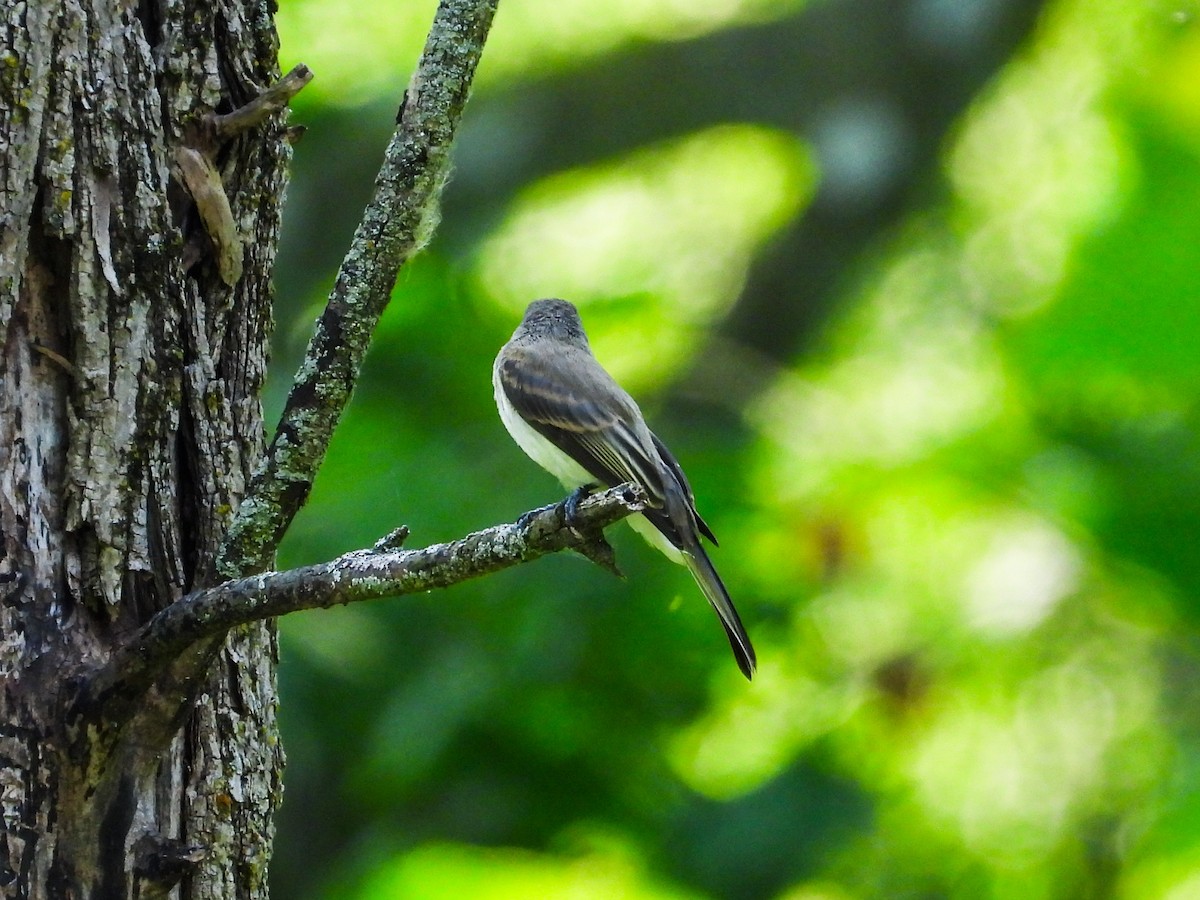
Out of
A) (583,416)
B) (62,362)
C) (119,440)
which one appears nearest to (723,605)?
(583,416)

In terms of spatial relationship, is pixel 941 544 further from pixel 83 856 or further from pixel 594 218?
pixel 83 856

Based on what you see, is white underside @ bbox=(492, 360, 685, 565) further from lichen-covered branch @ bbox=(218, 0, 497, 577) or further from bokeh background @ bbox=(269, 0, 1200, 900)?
lichen-covered branch @ bbox=(218, 0, 497, 577)

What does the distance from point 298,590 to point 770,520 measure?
9.99 feet

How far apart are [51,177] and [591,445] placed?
7.25ft

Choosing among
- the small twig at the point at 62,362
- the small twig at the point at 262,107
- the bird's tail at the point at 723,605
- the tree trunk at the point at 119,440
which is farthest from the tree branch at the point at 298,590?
the bird's tail at the point at 723,605

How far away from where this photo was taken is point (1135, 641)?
4738 mm

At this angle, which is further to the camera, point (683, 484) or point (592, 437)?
point (592, 437)

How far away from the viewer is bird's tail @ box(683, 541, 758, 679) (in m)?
3.55

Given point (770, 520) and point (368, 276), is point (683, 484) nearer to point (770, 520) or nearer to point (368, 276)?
point (770, 520)

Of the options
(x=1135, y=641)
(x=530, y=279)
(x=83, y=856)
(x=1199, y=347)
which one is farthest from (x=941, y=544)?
(x=83, y=856)

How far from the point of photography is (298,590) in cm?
226

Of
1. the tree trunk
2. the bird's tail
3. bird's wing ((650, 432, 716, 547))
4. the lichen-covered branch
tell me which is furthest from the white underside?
the lichen-covered branch

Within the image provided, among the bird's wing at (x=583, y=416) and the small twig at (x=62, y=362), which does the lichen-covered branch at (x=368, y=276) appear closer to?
the small twig at (x=62, y=362)

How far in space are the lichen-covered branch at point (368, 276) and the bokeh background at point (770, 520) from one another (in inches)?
56.1
